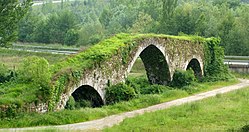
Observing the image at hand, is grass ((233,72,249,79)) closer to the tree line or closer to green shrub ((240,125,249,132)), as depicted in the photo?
the tree line

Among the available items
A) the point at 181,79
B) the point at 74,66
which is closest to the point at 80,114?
the point at 74,66

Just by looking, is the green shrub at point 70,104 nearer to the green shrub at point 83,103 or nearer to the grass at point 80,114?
the green shrub at point 83,103

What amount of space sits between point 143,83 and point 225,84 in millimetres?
6401

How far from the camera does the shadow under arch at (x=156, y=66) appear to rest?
28.6 meters

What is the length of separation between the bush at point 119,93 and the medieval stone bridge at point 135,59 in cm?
30

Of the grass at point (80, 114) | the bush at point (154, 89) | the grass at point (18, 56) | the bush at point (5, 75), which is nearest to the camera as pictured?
the grass at point (80, 114)

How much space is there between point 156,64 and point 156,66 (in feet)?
0.58

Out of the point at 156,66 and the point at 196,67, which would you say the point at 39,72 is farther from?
the point at 196,67

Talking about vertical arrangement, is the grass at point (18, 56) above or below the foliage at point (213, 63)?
below

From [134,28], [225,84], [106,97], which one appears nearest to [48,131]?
[106,97]

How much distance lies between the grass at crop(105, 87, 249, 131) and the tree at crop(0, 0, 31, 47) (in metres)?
12.3

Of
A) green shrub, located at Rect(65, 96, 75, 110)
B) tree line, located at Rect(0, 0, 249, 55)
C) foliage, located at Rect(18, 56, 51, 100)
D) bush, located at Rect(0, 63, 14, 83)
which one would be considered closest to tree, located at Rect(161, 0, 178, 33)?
tree line, located at Rect(0, 0, 249, 55)

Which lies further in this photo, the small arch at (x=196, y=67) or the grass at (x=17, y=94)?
the small arch at (x=196, y=67)

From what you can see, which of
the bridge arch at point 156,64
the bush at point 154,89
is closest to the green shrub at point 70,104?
the bush at point 154,89
